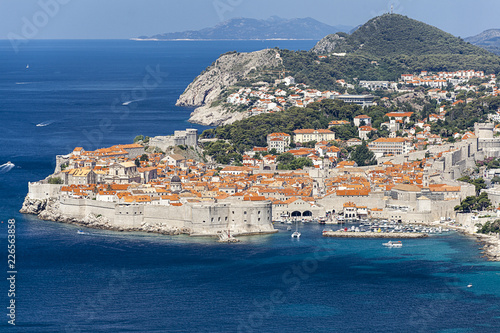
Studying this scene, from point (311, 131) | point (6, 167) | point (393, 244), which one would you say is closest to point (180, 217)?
point (393, 244)

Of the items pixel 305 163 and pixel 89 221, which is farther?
pixel 305 163

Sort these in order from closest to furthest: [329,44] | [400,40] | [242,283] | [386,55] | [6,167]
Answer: [242,283]
[6,167]
[386,55]
[400,40]
[329,44]

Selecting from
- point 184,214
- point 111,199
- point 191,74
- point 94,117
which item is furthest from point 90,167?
point 191,74

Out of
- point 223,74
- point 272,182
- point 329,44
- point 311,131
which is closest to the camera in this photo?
point 272,182

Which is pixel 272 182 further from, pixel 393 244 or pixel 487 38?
pixel 487 38

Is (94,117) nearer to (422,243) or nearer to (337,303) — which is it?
Result: (422,243)

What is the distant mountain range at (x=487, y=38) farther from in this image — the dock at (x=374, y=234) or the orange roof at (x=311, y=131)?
the dock at (x=374, y=234)

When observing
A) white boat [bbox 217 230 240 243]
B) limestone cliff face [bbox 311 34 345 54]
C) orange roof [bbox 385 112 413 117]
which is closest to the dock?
white boat [bbox 217 230 240 243]
